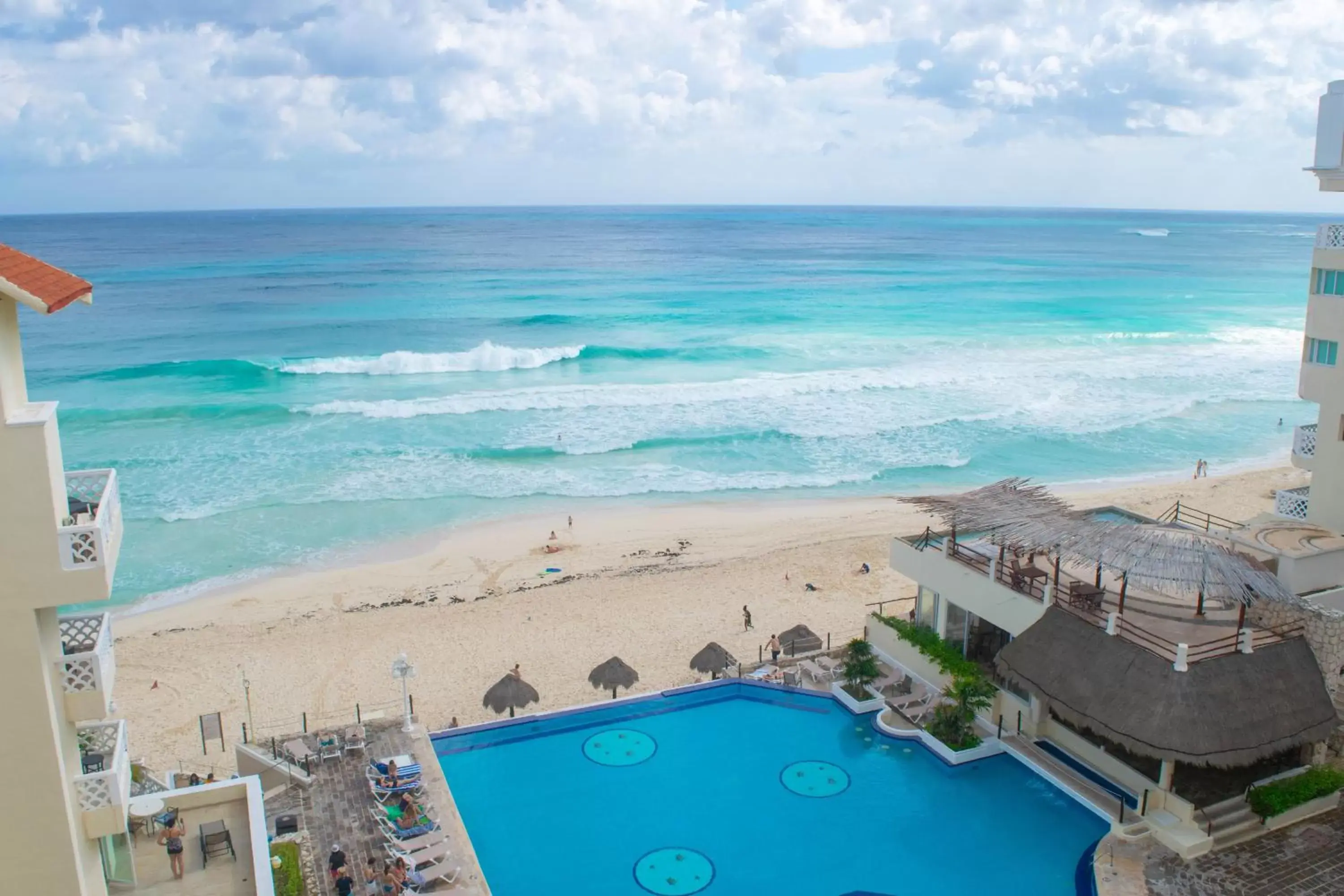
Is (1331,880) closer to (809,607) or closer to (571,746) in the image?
(571,746)

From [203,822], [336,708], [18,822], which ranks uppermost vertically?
[18,822]

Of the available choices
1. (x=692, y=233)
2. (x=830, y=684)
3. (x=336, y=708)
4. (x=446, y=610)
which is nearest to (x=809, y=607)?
(x=830, y=684)

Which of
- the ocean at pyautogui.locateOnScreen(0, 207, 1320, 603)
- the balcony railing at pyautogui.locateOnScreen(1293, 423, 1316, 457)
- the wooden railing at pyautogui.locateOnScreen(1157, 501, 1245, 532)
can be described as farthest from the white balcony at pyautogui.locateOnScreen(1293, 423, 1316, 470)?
the ocean at pyautogui.locateOnScreen(0, 207, 1320, 603)

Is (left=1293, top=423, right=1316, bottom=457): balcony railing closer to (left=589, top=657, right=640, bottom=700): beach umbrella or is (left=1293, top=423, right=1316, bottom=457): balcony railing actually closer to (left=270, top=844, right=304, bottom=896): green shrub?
(left=589, top=657, right=640, bottom=700): beach umbrella

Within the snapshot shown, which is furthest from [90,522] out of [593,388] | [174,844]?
[593,388]

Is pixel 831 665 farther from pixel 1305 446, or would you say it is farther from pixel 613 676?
pixel 1305 446

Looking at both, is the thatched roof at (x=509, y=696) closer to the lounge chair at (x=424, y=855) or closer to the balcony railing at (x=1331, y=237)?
the lounge chair at (x=424, y=855)

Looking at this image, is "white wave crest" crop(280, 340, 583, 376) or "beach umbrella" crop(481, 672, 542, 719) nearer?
"beach umbrella" crop(481, 672, 542, 719)
